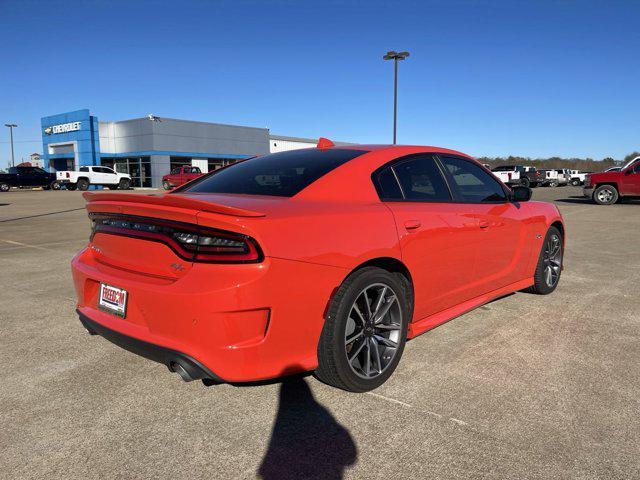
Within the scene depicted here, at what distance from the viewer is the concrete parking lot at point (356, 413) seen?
219cm

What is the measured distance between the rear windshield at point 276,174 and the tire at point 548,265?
103 inches

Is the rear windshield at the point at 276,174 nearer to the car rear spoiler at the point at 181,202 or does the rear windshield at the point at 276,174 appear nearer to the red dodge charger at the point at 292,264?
→ the red dodge charger at the point at 292,264

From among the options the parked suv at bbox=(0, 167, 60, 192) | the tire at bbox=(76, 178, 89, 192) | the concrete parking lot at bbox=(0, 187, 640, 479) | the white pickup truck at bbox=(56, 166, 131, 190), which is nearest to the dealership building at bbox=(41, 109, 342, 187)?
the white pickup truck at bbox=(56, 166, 131, 190)

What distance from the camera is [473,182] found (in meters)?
4.11

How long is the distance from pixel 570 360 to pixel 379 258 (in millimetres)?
1653

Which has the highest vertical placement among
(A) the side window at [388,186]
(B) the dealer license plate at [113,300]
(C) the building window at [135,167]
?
(C) the building window at [135,167]

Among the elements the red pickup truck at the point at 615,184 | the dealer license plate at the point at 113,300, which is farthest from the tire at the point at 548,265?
the red pickup truck at the point at 615,184

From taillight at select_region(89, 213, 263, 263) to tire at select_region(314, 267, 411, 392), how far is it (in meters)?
0.63

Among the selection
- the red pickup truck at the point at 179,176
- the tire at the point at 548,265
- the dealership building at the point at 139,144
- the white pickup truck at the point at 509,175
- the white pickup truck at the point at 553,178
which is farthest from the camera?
the dealership building at the point at 139,144

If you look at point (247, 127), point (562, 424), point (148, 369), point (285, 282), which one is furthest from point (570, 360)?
point (247, 127)

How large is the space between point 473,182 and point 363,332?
195 centimetres

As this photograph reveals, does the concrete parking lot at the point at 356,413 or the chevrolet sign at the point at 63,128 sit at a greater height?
the chevrolet sign at the point at 63,128

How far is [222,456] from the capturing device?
2250mm

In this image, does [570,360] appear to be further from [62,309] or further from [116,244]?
[62,309]
